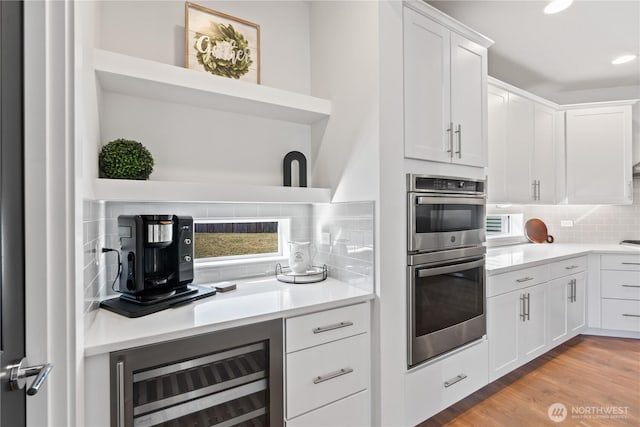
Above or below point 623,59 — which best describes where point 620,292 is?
below

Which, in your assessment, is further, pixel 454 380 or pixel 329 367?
pixel 454 380

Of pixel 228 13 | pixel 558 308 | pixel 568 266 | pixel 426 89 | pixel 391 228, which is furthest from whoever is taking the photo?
pixel 568 266

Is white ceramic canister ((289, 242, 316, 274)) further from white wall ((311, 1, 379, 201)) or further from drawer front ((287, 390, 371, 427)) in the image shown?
drawer front ((287, 390, 371, 427))

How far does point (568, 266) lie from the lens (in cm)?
291

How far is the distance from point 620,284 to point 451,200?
255 centimetres

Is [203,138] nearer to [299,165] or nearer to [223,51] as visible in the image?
[223,51]

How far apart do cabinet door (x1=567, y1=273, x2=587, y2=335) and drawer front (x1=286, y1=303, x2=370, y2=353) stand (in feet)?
7.94

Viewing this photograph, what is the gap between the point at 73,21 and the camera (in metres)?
0.89

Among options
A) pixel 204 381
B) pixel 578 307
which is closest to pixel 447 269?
pixel 204 381

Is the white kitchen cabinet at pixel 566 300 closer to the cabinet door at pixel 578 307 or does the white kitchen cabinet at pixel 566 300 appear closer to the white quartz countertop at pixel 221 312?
the cabinet door at pixel 578 307

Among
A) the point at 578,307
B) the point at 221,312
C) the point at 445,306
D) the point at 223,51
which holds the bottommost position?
the point at 578,307

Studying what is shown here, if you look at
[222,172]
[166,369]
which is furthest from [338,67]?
[166,369]

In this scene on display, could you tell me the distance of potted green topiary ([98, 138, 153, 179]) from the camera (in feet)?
4.70

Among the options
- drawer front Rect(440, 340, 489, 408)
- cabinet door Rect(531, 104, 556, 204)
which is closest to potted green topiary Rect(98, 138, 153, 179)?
drawer front Rect(440, 340, 489, 408)
